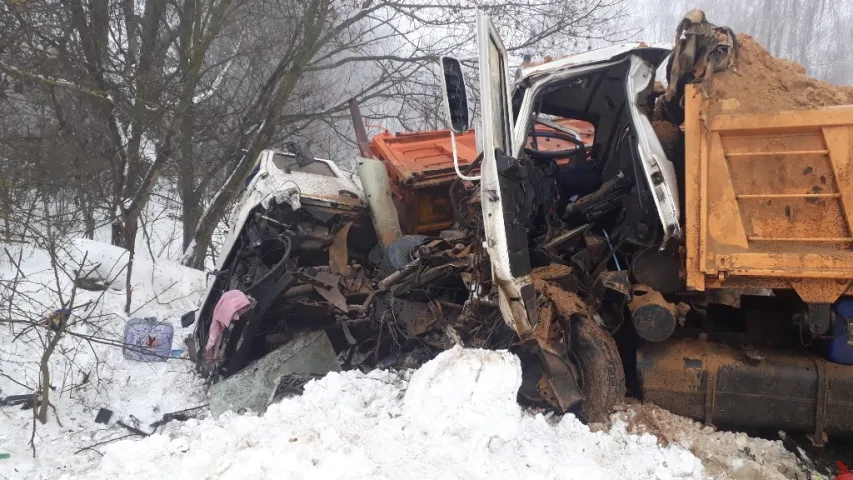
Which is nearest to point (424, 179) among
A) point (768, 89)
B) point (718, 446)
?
point (768, 89)

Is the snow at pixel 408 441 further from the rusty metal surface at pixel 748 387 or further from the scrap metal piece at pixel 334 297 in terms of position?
the scrap metal piece at pixel 334 297

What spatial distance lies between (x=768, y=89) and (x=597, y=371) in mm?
1749

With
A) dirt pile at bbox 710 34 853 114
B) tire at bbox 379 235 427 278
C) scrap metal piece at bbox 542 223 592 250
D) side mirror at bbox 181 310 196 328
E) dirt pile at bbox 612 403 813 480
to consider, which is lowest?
dirt pile at bbox 612 403 813 480

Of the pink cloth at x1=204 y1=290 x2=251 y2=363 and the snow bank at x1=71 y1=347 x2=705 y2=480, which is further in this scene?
the pink cloth at x1=204 y1=290 x2=251 y2=363

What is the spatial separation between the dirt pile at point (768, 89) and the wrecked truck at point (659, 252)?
0.08 m

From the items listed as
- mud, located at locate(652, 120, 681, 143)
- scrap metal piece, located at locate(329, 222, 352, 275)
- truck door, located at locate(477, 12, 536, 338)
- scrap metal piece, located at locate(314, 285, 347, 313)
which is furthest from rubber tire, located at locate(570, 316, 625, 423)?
scrap metal piece, located at locate(329, 222, 352, 275)

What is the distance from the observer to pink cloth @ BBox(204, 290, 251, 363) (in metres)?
4.62

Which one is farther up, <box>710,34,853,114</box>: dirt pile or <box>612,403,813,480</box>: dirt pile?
<box>710,34,853,114</box>: dirt pile

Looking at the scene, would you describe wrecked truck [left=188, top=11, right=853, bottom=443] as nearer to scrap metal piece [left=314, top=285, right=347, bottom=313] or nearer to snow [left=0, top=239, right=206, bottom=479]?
scrap metal piece [left=314, top=285, right=347, bottom=313]

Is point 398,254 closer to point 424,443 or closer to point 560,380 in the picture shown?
point 560,380

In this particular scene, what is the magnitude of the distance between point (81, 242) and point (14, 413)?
133 inches

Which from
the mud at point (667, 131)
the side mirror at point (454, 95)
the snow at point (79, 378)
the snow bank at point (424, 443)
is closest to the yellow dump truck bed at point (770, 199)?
the mud at point (667, 131)

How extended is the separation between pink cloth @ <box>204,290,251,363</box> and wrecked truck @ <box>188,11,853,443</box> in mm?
1363

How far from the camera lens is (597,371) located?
3344mm
